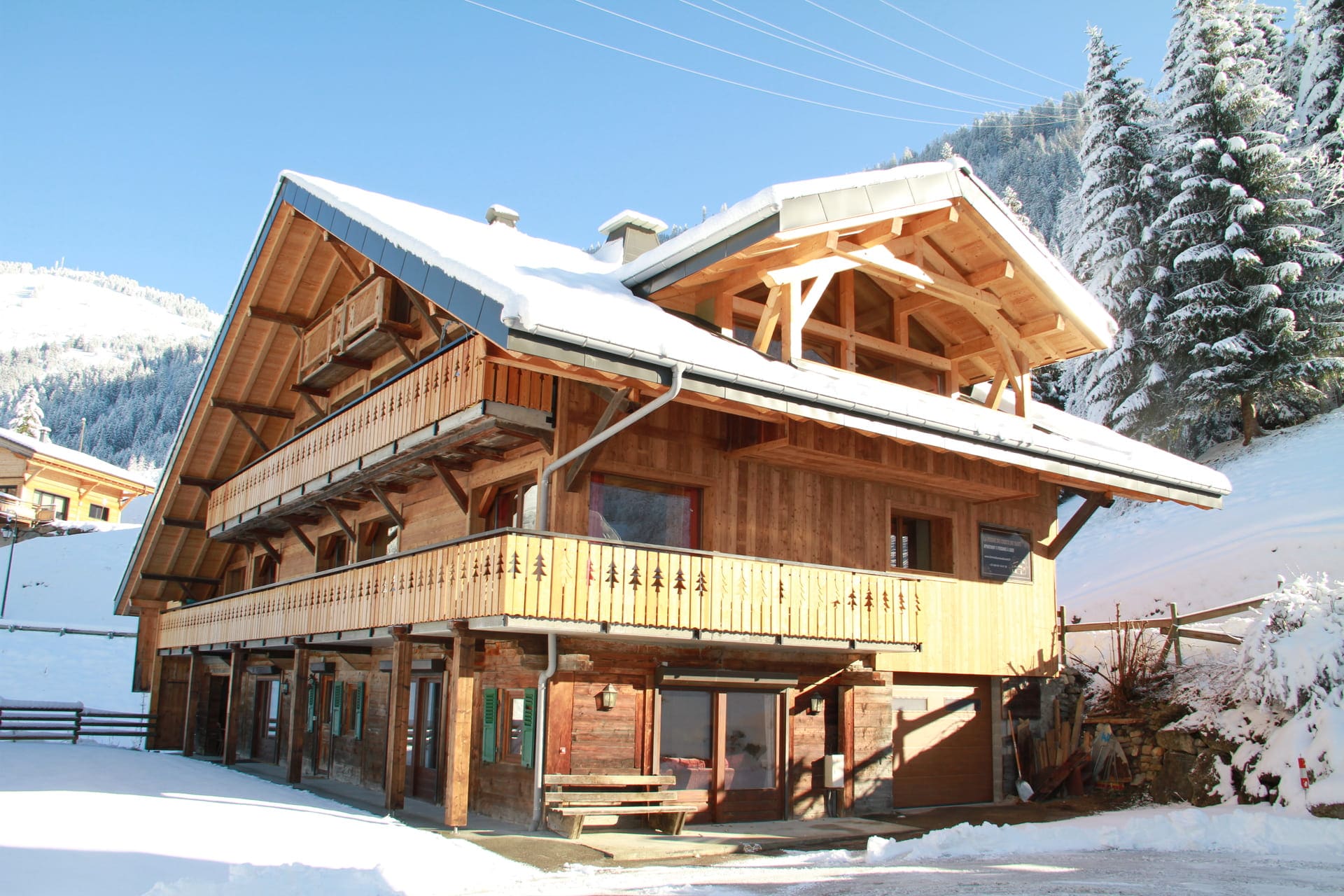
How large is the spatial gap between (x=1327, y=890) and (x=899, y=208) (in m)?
9.75

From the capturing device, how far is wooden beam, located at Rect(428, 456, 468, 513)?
15.0 meters

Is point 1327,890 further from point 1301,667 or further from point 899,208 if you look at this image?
point 899,208

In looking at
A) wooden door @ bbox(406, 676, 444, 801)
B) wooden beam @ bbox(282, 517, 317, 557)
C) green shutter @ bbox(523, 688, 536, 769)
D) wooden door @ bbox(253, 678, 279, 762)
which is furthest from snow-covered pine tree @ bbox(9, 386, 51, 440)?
green shutter @ bbox(523, 688, 536, 769)

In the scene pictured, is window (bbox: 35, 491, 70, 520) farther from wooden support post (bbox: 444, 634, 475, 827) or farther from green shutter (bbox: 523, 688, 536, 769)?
wooden support post (bbox: 444, 634, 475, 827)

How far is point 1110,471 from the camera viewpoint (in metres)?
16.7

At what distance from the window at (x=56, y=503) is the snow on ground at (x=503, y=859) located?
49123 millimetres

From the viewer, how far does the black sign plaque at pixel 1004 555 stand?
18.2 meters

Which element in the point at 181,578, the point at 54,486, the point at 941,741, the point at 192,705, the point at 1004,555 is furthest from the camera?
the point at 54,486

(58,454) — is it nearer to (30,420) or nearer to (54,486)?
(54,486)

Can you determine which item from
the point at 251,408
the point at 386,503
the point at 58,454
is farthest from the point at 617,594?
the point at 58,454

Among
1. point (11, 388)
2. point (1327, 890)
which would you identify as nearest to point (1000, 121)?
point (1327, 890)

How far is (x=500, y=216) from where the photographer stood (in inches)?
800

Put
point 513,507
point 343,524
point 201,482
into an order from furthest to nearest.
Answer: point 201,482 < point 343,524 < point 513,507

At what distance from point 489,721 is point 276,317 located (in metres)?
10.4
